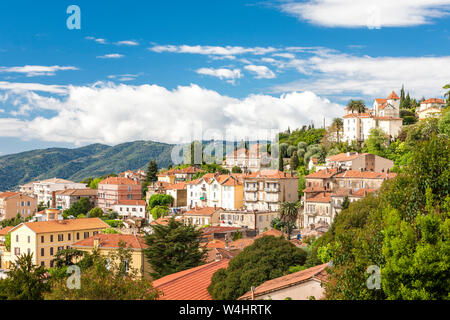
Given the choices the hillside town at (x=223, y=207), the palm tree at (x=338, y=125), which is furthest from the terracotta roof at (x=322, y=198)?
the palm tree at (x=338, y=125)

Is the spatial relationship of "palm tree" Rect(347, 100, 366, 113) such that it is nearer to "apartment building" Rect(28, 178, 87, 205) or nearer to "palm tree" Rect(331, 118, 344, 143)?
"palm tree" Rect(331, 118, 344, 143)

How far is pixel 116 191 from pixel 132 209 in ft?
21.1

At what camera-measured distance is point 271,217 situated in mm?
56156

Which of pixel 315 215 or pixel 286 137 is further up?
pixel 286 137

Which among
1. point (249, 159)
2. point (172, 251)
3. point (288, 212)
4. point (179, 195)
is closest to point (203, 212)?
point (288, 212)

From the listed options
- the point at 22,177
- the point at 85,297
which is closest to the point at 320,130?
the point at 85,297

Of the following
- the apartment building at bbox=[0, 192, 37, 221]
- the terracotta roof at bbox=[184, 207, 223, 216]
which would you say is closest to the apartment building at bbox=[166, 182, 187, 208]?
the terracotta roof at bbox=[184, 207, 223, 216]

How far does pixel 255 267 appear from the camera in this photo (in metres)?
19.6

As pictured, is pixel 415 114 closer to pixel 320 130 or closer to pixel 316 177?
pixel 320 130

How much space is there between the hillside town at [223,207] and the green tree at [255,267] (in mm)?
340

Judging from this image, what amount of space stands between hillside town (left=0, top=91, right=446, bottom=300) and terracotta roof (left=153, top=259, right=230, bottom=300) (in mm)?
46

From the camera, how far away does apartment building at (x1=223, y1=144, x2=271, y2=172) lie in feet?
265

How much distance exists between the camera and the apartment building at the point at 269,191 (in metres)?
58.4
